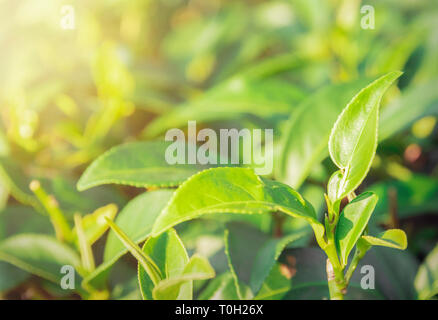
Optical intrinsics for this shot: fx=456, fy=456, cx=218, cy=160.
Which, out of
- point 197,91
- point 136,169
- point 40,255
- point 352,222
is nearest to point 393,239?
point 352,222

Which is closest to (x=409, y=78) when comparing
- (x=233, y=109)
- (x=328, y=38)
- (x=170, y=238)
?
(x=328, y=38)

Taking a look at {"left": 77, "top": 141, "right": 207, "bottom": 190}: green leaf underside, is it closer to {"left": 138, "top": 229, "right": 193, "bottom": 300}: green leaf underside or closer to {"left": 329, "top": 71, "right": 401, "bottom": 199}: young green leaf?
{"left": 138, "top": 229, "right": 193, "bottom": 300}: green leaf underside

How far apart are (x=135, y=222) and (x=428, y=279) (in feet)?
1.33

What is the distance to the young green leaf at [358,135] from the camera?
0.44 metres

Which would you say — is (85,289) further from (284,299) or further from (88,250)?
(284,299)

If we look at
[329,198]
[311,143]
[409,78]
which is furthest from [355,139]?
[409,78]

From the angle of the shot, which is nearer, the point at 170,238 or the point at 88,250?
the point at 170,238

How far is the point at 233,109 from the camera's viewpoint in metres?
0.79

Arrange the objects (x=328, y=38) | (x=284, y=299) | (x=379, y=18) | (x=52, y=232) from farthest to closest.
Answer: (x=379, y=18)
(x=328, y=38)
(x=52, y=232)
(x=284, y=299)

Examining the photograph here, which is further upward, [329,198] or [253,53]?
[253,53]

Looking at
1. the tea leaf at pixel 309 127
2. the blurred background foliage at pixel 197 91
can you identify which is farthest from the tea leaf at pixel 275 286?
the tea leaf at pixel 309 127

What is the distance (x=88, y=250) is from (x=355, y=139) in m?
0.37

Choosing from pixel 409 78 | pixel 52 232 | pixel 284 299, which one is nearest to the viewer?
pixel 284 299

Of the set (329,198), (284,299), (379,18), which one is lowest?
(284,299)
